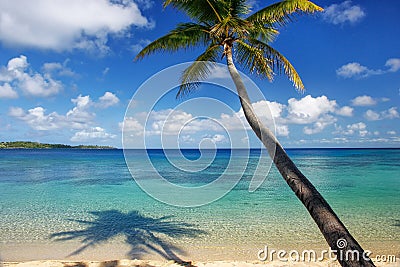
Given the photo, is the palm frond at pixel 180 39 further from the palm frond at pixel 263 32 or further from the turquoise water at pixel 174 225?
the turquoise water at pixel 174 225

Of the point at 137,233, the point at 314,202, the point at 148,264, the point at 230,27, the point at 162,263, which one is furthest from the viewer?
the point at 137,233

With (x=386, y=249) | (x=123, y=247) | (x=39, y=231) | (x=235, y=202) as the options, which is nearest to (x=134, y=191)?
(x=235, y=202)

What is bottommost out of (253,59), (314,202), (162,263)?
(162,263)

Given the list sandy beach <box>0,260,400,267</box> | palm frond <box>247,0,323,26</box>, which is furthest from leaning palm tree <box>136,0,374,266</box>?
sandy beach <box>0,260,400,267</box>

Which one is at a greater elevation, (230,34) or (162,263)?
(230,34)

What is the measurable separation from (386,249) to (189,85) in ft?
23.2

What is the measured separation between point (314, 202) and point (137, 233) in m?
7.34

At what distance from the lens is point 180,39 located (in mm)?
8508

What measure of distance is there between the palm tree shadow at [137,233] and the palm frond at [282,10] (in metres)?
6.19

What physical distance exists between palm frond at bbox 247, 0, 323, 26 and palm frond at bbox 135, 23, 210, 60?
1365 mm

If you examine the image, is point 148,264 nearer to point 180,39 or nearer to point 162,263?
point 162,263

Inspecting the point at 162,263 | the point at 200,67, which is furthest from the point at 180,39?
the point at 162,263

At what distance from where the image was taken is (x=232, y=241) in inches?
357

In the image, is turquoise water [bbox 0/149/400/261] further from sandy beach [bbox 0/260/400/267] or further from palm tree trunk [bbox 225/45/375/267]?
palm tree trunk [bbox 225/45/375/267]
